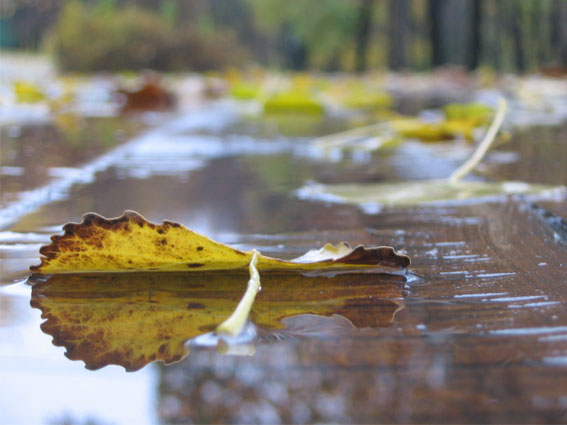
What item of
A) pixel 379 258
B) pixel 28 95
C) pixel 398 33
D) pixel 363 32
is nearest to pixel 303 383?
pixel 379 258

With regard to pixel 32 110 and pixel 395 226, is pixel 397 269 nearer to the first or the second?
pixel 395 226

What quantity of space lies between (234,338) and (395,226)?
1.11ft

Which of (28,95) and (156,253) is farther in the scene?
(28,95)

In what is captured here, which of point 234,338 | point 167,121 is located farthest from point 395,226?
point 167,121

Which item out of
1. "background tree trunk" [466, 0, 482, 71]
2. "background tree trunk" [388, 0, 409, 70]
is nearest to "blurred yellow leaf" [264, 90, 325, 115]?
"background tree trunk" [466, 0, 482, 71]

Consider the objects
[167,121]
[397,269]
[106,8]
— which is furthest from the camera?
[106,8]

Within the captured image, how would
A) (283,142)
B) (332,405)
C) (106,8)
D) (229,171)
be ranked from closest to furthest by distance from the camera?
Result: (332,405) < (229,171) < (283,142) < (106,8)

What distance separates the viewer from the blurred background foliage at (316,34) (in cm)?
1128

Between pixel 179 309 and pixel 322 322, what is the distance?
0.26 ft

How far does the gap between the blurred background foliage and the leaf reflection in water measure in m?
4.60

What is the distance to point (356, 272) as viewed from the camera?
1.51ft

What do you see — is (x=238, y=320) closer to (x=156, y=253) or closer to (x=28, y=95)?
(x=156, y=253)

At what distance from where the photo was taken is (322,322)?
37cm

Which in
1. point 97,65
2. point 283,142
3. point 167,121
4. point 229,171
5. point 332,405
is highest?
point 97,65
